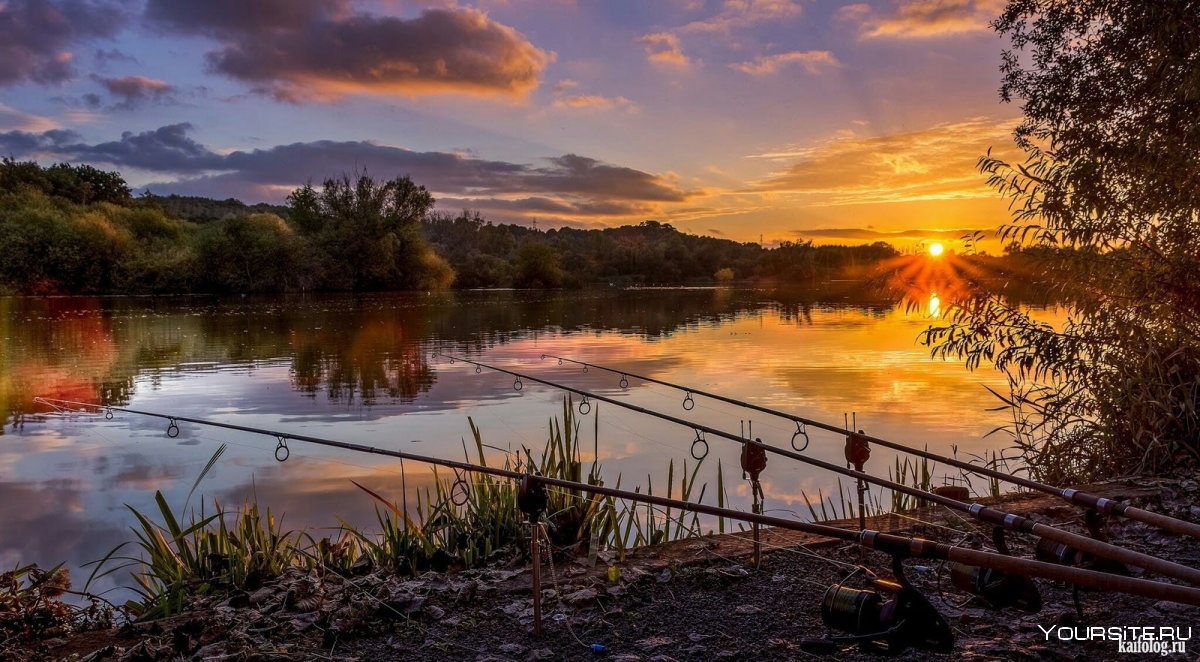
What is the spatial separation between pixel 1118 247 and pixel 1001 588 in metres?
6.04

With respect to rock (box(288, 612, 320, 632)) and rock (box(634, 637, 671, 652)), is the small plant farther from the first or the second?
rock (box(634, 637, 671, 652))

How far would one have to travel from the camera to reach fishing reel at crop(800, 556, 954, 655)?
303 centimetres

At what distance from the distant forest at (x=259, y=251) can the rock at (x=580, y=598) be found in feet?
218

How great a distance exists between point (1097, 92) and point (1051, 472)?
13.5 feet

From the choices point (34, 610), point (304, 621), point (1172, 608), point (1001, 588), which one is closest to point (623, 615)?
point (304, 621)

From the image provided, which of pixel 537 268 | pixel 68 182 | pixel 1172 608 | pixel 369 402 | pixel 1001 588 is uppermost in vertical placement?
pixel 68 182

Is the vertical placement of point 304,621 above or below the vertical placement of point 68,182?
below

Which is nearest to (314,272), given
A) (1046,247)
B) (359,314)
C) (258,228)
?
(258,228)

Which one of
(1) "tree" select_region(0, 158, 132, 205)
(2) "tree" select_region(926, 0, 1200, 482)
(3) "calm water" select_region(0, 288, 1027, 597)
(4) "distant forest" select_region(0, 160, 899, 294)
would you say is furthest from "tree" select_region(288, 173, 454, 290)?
(2) "tree" select_region(926, 0, 1200, 482)

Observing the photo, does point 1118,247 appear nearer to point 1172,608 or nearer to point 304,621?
point 1172,608

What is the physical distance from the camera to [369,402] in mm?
14703

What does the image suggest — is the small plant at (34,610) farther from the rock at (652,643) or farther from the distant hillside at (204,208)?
the distant hillside at (204,208)

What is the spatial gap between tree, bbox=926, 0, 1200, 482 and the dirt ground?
2773mm

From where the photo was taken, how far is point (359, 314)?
39812mm
